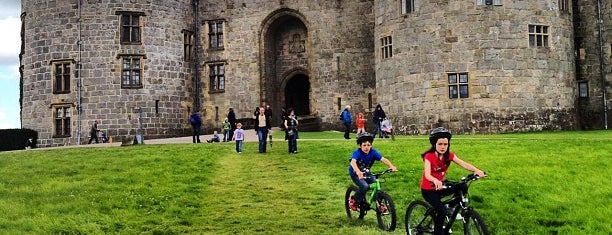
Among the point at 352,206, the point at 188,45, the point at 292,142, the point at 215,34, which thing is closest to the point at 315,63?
the point at 215,34

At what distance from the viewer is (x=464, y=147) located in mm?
21594

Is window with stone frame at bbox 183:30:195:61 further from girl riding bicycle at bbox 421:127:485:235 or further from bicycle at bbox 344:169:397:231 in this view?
girl riding bicycle at bbox 421:127:485:235

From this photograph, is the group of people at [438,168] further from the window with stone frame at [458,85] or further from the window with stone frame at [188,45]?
the window with stone frame at [188,45]

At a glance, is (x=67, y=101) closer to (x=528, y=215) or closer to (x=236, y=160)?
(x=236, y=160)

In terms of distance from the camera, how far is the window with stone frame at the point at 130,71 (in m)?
38.2

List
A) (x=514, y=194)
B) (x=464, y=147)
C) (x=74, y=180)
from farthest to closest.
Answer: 1. (x=464, y=147)
2. (x=74, y=180)
3. (x=514, y=194)

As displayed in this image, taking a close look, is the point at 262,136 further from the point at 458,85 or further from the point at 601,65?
the point at 601,65

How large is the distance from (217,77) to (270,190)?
27.1 meters

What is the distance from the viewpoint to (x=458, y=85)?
31906 millimetres

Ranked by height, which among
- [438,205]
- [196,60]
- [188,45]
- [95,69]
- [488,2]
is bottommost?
[438,205]

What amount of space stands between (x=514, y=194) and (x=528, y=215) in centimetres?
164

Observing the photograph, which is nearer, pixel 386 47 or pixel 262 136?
pixel 262 136

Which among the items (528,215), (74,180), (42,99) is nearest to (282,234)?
(528,215)

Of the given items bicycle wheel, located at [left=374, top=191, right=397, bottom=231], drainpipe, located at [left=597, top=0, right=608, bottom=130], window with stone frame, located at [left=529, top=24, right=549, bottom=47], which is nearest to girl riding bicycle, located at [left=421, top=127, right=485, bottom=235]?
bicycle wheel, located at [left=374, top=191, right=397, bottom=231]
